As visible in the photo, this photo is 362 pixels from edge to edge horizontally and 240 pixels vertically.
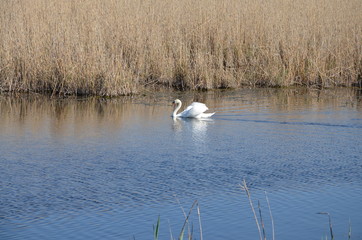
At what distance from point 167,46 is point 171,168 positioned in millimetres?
6401

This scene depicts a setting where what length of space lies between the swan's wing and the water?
12 centimetres

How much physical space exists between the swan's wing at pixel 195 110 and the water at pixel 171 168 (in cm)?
12

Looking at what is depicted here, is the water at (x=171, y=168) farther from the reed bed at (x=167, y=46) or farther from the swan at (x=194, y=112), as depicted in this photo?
the reed bed at (x=167, y=46)

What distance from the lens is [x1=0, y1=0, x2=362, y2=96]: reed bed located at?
35.6ft

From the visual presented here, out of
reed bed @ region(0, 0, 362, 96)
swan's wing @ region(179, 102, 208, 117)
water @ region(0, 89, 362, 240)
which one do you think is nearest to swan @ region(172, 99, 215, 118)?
swan's wing @ region(179, 102, 208, 117)

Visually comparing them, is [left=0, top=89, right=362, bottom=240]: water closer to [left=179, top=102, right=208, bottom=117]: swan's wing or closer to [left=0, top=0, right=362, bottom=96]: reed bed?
[left=179, top=102, right=208, bottom=117]: swan's wing

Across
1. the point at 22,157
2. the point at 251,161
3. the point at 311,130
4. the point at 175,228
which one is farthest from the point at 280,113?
the point at 175,228

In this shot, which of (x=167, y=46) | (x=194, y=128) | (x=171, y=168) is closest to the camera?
(x=171, y=168)

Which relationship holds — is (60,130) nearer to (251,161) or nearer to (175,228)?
(251,161)

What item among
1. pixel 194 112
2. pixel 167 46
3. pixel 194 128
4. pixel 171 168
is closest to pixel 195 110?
pixel 194 112

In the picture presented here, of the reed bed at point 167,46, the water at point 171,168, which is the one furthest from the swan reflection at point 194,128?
the reed bed at point 167,46

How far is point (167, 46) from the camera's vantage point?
1237 centimetres

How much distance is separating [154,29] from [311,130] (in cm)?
483

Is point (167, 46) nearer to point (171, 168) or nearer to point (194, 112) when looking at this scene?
point (194, 112)
